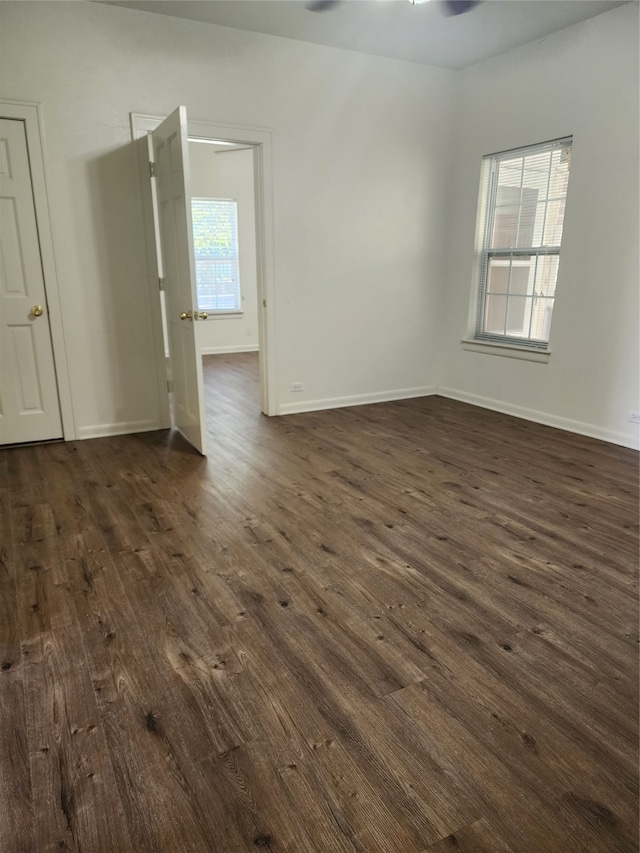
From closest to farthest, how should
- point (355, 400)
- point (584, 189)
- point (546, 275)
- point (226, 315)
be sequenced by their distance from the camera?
point (584, 189) → point (546, 275) → point (355, 400) → point (226, 315)

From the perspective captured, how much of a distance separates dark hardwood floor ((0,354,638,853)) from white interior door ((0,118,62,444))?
62cm

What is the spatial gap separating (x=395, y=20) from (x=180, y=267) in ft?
7.55

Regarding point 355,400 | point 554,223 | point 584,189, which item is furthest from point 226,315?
point 584,189

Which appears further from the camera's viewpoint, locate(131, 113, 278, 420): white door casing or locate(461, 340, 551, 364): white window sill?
locate(461, 340, 551, 364): white window sill

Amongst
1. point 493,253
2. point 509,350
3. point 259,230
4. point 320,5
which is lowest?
point 509,350

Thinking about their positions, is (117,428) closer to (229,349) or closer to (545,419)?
(545,419)

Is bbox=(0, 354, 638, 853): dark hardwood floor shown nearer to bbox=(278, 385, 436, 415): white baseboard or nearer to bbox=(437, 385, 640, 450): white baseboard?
bbox=(437, 385, 640, 450): white baseboard

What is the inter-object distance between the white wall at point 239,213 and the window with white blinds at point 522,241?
3342 millimetres

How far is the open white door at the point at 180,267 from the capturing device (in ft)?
10.6

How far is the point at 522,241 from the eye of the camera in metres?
4.60

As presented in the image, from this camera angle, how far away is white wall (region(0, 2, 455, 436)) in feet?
11.6

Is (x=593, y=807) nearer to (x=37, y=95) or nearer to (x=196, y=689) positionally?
(x=196, y=689)

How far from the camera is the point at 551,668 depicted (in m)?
1.74

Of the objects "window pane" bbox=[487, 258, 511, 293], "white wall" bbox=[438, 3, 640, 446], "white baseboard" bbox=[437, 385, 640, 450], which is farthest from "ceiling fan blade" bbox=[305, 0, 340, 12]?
"white baseboard" bbox=[437, 385, 640, 450]
